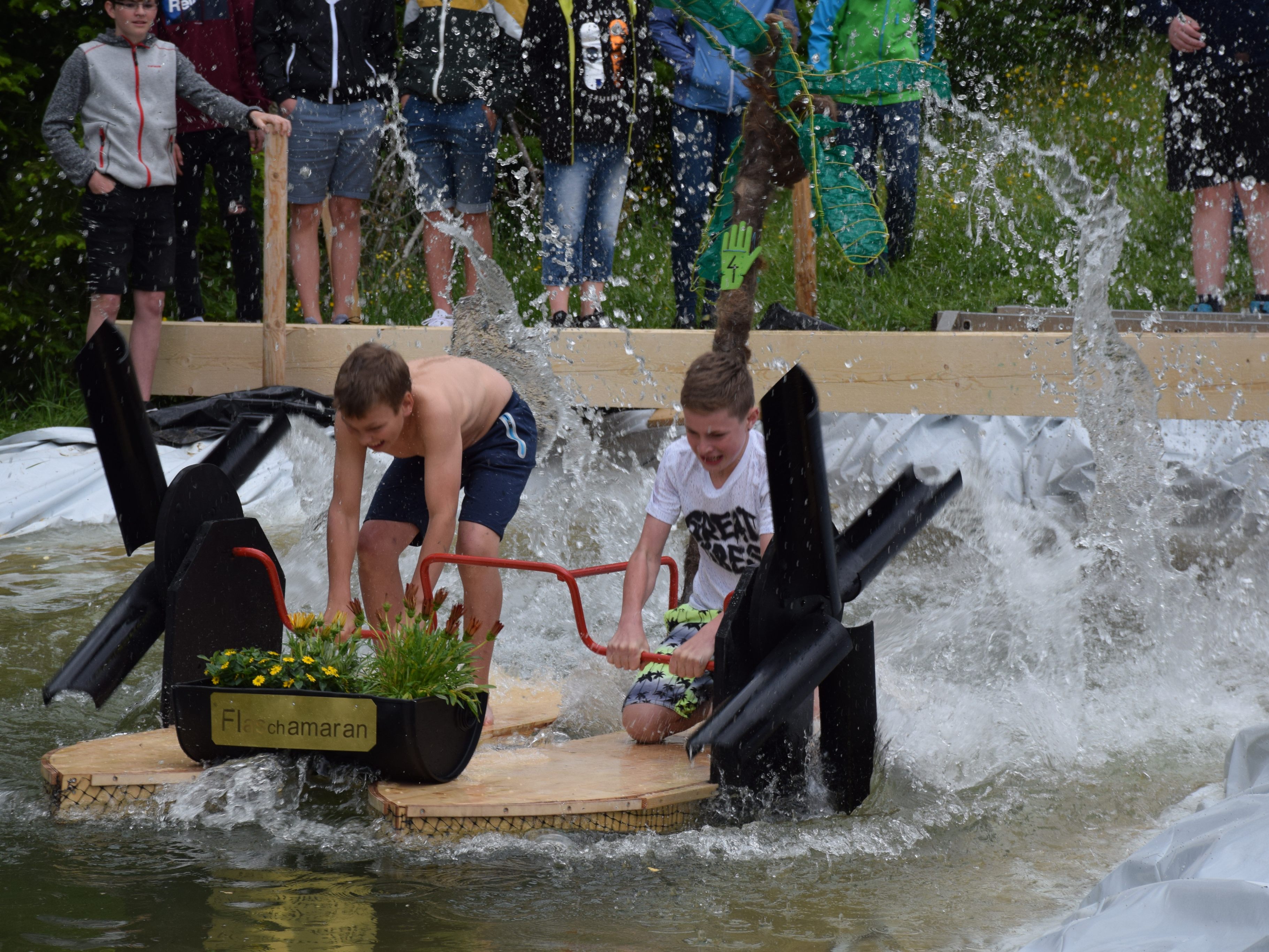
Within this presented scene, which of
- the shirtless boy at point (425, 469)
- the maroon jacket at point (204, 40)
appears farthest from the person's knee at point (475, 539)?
the maroon jacket at point (204, 40)

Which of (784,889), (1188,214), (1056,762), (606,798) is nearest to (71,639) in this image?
(606,798)

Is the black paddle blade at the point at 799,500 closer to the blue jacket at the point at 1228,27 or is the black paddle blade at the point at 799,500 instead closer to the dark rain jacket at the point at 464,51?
the dark rain jacket at the point at 464,51

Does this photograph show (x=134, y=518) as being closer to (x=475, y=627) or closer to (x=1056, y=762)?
(x=475, y=627)

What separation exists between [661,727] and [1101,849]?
4.34 feet

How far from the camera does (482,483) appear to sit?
4.76m

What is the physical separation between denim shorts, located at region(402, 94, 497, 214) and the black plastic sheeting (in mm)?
1218

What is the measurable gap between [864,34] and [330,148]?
10.3 ft

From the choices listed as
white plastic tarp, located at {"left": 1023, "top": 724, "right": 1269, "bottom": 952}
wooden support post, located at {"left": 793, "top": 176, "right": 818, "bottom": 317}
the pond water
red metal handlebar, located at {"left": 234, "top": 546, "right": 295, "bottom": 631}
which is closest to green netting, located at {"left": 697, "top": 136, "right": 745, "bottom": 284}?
the pond water

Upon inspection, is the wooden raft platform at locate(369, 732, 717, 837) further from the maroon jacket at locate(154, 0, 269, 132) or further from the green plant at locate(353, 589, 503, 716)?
the maroon jacket at locate(154, 0, 269, 132)

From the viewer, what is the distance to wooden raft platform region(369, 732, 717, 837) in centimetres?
347

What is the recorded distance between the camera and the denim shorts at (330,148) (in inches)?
292

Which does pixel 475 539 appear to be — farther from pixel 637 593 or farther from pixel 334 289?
pixel 334 289

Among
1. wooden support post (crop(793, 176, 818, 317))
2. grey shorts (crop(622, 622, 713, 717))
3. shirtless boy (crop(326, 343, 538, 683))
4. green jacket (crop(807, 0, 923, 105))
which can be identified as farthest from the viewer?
green jacket (crop(807, 0, 923, 105))

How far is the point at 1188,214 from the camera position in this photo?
10.8 meters
